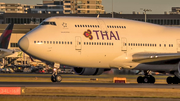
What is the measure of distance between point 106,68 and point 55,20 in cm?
612

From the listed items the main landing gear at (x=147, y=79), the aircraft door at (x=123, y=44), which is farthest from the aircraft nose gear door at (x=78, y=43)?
the main landing gear at (x=147, y=79)

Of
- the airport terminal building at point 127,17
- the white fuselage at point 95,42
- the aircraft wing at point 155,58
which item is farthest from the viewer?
the airport terminal building at point 127,17

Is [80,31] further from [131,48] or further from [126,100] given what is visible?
[126,100]

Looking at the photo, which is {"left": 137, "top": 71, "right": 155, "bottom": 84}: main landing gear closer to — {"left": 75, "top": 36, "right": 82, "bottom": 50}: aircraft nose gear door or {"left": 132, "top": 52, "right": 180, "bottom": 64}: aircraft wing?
{"left": 132, "top": 52, "right": 180, "bottom": 64}: aircraft wing

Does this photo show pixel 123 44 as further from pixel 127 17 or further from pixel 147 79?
pixel 127 17

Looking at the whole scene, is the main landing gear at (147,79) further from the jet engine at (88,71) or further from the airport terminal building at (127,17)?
the airport terminal building at (127,17)

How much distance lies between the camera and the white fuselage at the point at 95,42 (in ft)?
101

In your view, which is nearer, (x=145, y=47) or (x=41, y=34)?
(x=41, y=34)

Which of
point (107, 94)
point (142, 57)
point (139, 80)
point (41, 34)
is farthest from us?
point (139, 80)

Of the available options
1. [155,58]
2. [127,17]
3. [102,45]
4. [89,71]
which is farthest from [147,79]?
[127,17]

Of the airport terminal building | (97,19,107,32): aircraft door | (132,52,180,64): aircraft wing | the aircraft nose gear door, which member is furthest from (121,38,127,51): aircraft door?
the airport terminal building

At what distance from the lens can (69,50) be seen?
31.4m

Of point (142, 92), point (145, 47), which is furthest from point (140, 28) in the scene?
point (142, 92)

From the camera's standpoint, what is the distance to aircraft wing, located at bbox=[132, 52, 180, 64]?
1278 inches
